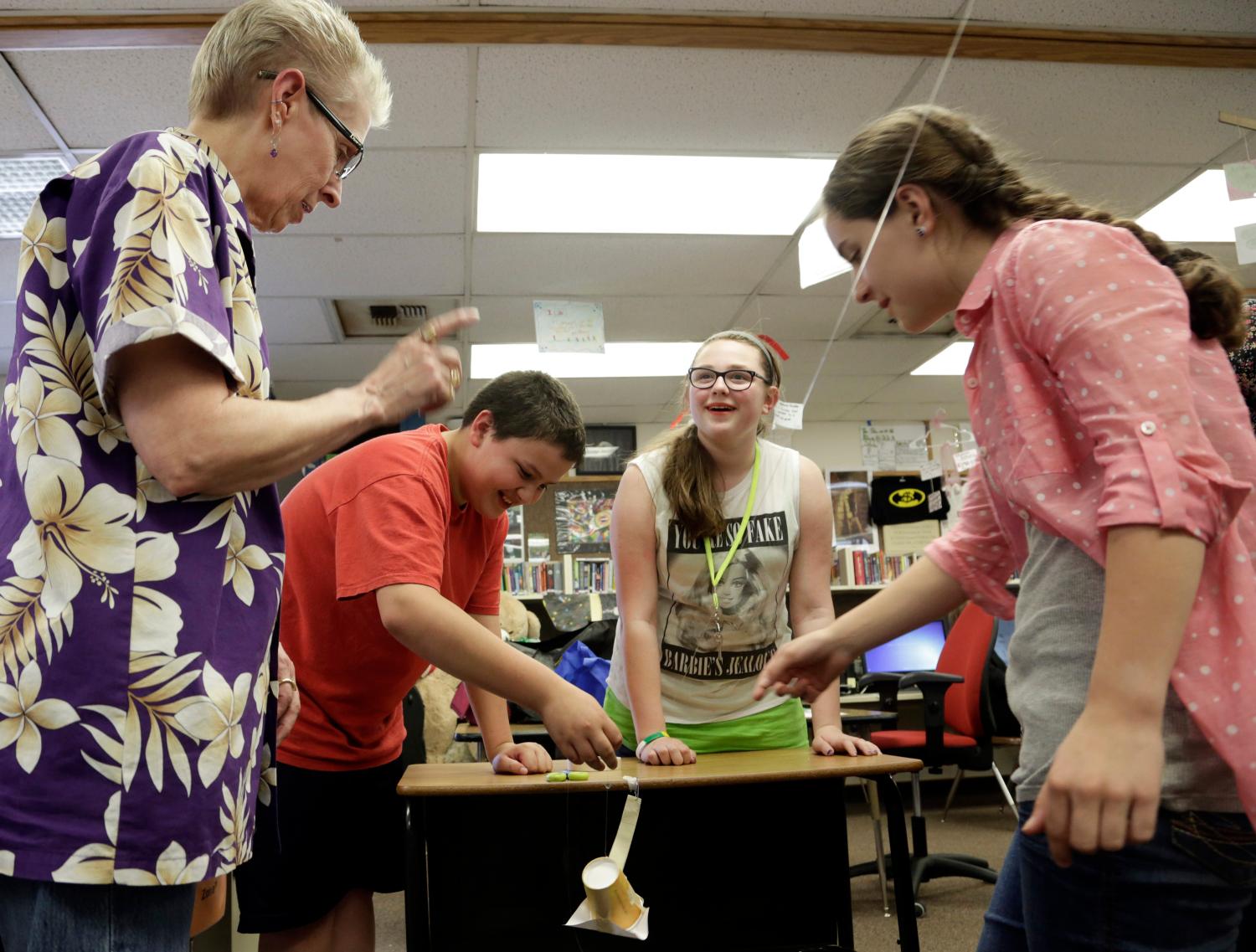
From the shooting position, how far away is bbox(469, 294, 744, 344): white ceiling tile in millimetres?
4934

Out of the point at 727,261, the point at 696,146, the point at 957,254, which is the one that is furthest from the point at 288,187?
the point at 727,261

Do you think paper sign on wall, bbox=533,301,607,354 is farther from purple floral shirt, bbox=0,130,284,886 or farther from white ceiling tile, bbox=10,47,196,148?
purple floral shirt, bbox=0,130,284,886

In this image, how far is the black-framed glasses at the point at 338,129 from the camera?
94 cm

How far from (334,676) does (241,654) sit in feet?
2.60

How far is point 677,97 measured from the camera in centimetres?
316

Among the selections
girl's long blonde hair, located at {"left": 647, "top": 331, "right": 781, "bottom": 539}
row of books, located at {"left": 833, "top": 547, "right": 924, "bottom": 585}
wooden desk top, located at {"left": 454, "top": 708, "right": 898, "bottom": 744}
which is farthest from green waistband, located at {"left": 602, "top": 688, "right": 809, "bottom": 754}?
row of books, located at {"left": 833, "top": 547, "right": 924, "bottom": 585}

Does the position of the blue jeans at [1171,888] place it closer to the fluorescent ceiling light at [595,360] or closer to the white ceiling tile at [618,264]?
the white ceiling tile at [618,264]

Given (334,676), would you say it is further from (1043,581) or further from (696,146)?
(696,146)

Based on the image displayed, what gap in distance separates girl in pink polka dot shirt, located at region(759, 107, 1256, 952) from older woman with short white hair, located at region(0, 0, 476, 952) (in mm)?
551

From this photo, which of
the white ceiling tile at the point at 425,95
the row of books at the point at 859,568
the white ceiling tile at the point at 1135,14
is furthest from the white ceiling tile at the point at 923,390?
the white ceiling tile at the point at 425,95

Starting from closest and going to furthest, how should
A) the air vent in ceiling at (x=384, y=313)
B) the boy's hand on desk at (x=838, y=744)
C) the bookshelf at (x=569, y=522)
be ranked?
the boy's hand on desk at (x=838, y=744), the air vent in ceiling at (x=384, y=313), the bookshelf at (x=569, y=522)

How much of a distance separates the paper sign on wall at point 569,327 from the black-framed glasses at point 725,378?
2515mm

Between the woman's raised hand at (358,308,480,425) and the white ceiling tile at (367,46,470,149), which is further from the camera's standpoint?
the white ceiling tile at (367,46,470,149)

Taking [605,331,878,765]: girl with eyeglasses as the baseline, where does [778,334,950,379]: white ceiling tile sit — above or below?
above
